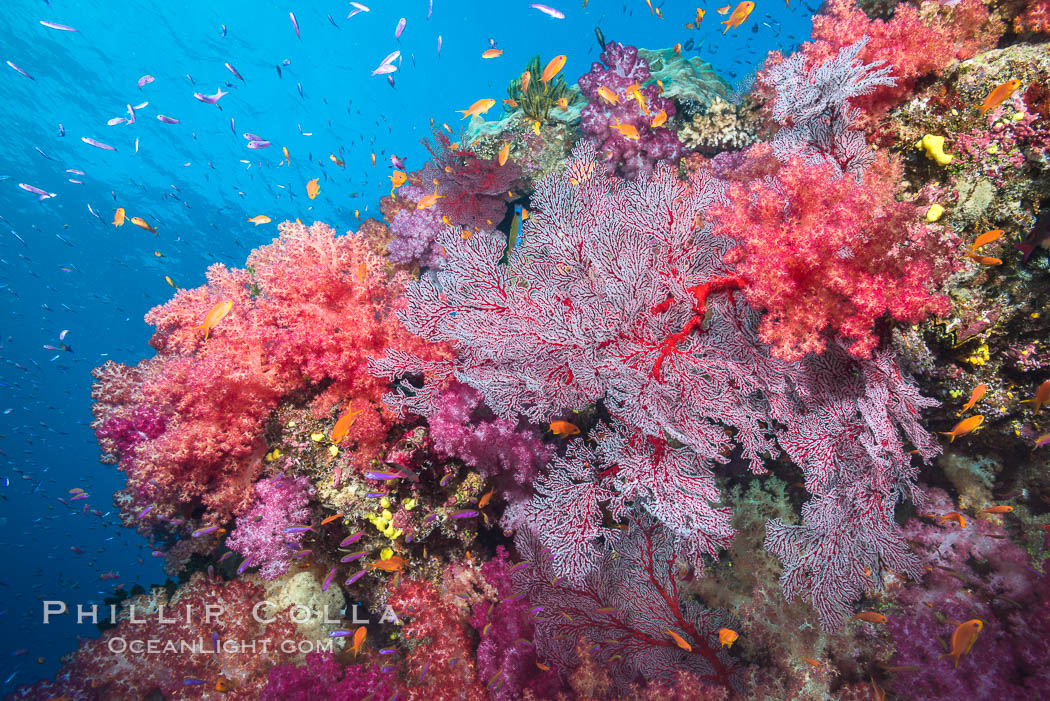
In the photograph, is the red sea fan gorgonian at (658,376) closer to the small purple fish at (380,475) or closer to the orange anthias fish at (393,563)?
the small purple fish at (380,475)

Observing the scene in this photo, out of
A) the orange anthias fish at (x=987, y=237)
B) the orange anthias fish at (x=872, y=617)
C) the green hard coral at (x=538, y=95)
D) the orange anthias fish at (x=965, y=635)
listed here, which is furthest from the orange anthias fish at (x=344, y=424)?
the green hard coral at (x=538, y=95)

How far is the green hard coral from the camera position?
7648 mm

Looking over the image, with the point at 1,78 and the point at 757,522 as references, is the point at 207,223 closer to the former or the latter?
the point at 1,78

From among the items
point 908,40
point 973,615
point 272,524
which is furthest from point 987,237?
point 272,524

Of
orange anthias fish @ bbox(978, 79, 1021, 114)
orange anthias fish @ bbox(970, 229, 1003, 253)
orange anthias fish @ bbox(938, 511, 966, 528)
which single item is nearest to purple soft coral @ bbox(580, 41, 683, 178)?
orange anthias fish @ bbox(978, 79, 1021, 114)

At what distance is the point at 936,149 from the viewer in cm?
298

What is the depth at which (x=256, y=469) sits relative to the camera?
4082mm

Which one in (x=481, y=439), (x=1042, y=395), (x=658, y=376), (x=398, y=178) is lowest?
(x=1042, y=395)

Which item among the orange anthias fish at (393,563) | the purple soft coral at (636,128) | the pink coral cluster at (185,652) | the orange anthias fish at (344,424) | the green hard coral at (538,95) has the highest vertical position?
the green hard coral at (538,95)

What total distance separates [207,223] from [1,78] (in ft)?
42.8

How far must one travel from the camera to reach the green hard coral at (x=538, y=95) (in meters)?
7.65

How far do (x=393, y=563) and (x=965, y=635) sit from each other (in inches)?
184

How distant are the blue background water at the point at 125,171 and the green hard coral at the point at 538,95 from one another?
10.2 m

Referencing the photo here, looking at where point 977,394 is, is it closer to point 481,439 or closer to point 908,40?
point 908,40
